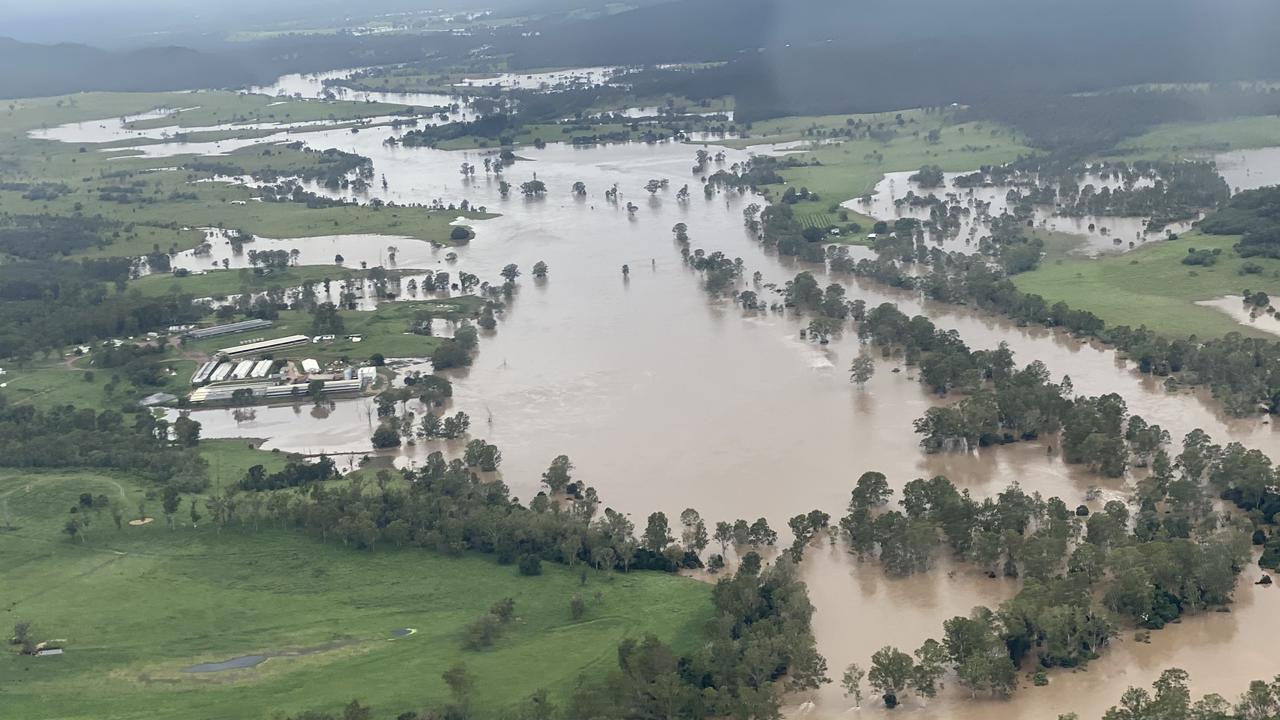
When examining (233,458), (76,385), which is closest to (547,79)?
(76,385)

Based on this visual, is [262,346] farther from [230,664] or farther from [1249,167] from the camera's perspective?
[1249,167]

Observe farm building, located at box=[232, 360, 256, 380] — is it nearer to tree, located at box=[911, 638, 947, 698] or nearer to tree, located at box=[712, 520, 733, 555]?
tree, located at box=[712, 520, 733, 555]

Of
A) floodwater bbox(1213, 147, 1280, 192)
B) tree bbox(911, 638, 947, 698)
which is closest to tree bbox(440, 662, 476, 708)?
tree bbox(911, 638, 947, 698)

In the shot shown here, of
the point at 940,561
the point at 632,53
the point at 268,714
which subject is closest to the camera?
the point at 268,714

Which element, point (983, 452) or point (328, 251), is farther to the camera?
point (328, 251)

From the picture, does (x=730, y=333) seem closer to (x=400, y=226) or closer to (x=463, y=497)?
(x=463, y=497)

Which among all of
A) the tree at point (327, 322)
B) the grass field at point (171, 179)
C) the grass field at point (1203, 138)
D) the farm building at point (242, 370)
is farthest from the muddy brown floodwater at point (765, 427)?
the grass field at point (1203, 138)

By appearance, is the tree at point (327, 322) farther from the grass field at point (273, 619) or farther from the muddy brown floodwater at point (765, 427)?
the grass field at point (273, 619)

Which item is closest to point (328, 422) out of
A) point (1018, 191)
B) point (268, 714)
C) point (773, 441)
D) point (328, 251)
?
point (773, 441)
